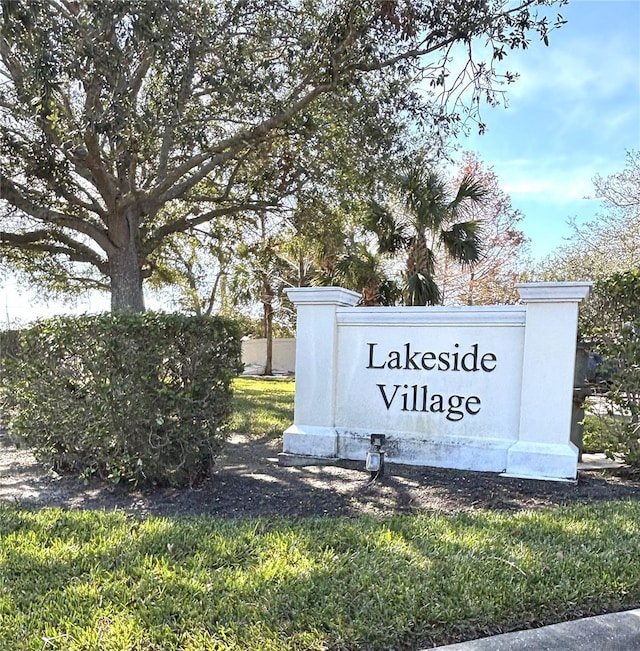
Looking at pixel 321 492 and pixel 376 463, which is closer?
pixel 321 492

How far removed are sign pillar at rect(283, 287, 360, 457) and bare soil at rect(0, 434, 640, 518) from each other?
533mm

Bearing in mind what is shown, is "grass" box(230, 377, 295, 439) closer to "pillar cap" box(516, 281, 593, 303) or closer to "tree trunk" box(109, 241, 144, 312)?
"tree trunk" box(109, 241, 144, 312)

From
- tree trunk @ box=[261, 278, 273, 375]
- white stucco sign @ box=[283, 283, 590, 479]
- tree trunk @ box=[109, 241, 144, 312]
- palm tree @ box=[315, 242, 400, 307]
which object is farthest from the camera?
tree trunk @ box=[261, 278, 273, 375]

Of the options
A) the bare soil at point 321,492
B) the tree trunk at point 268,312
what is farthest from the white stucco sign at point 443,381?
the tree trunk at point 268,312

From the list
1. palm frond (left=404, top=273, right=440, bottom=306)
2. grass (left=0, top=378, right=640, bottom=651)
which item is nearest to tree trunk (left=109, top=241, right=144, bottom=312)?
palm frond (left=404, top=273, right=440, bottom=306)

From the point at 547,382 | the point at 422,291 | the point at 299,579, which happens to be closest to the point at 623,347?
the point at 547,382

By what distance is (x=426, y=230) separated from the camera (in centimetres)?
1266

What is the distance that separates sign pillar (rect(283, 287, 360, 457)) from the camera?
231 inches

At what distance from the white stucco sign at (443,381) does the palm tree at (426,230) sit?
238 inches

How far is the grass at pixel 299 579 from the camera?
2.29 meters

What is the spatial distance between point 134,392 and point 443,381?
3.04 m

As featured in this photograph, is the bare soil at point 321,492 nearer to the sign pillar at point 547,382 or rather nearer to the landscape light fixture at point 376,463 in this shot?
the landscape light fixture at point 376,463

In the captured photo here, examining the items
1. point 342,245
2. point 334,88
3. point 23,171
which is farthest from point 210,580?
point 342,245

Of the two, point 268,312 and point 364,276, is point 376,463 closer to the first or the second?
point 364,276
